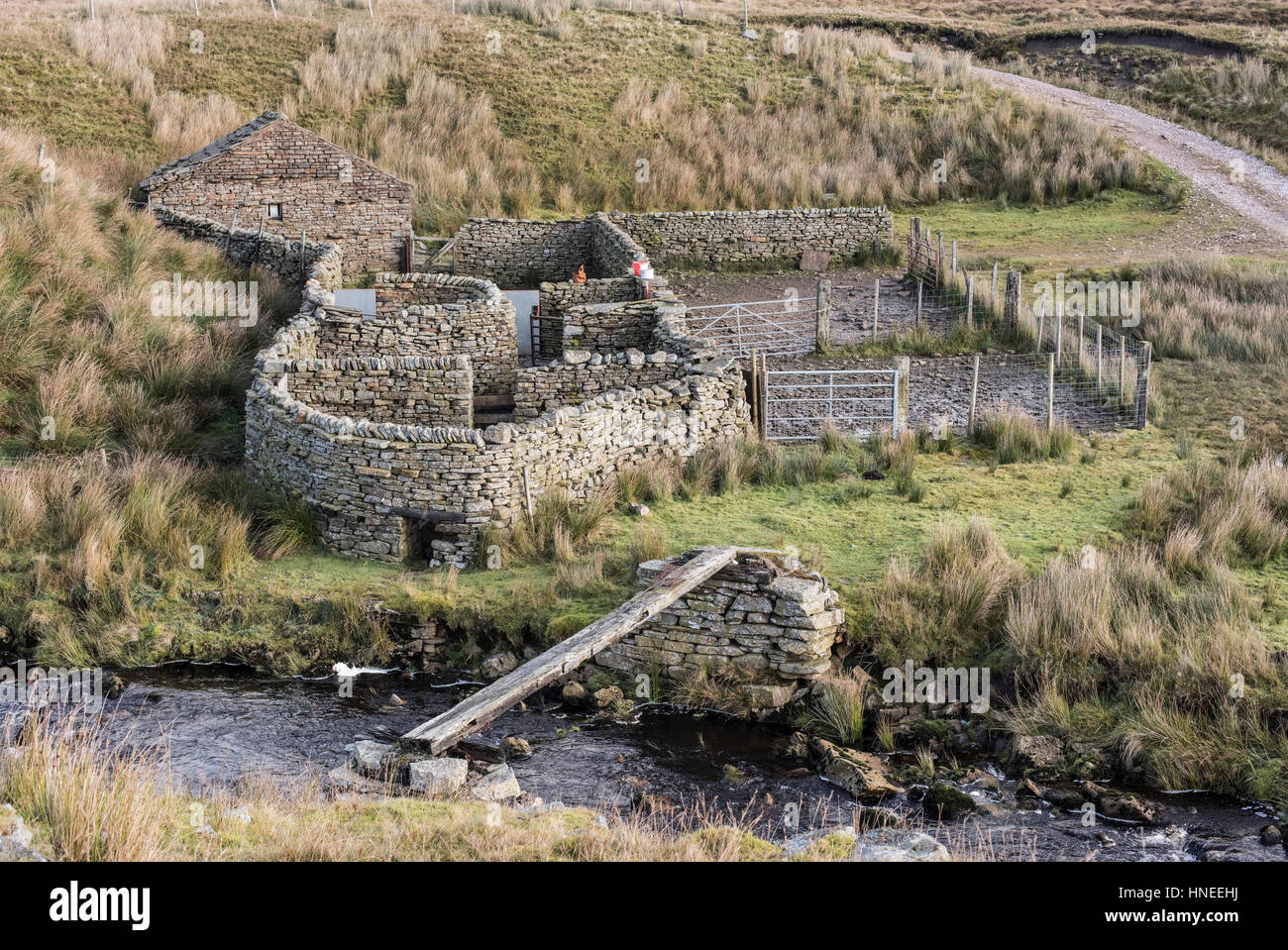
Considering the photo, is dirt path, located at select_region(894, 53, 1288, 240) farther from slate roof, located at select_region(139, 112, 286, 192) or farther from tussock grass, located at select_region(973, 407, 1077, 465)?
slate roof, located at select_region(139, 112, 286, 192)

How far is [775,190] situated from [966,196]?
4.78 metres

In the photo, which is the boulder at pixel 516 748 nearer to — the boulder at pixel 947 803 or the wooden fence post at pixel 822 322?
the boulder at pixel 947 803

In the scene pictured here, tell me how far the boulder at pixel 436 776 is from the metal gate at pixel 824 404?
7.89 metres

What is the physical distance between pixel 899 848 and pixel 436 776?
330 centimetres

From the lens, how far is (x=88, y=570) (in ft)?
42.8

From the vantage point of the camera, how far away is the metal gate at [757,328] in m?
21.9

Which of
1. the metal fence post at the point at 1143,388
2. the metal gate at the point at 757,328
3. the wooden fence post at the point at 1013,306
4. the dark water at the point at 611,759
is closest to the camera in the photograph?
the dark water at the point at 611,759

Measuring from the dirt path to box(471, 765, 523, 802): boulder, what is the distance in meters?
24.3

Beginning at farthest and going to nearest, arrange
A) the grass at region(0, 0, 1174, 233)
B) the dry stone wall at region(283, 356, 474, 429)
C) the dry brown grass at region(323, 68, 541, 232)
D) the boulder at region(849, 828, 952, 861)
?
1. the grass at region(0, 0, 1174, 233)
2. the dry brown grass at region(323, 68, 541, 232)
3. the dry stone wall at region(283, 356, 474, 429)
4. the boulder at region(849, 828, 952, 861)

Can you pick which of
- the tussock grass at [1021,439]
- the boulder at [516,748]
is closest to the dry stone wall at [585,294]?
the tussock grass at [1021,439]

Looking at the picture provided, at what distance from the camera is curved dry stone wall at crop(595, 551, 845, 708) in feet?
38.8

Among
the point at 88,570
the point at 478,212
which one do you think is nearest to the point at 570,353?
the point at 88,570

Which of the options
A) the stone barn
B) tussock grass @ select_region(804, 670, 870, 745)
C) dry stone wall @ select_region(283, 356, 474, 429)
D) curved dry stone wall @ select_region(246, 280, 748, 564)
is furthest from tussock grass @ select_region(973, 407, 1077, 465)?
the stone barn

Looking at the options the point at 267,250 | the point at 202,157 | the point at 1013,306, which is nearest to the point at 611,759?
the point at 1013,306
